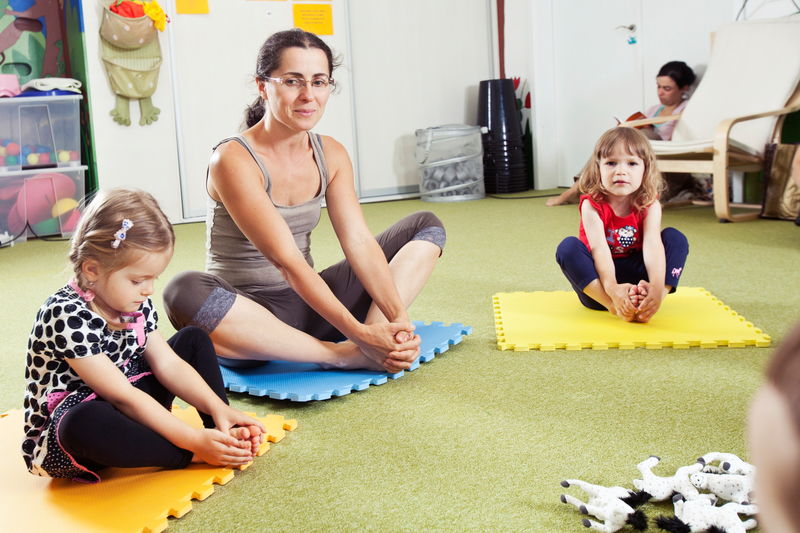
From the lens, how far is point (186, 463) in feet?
4.28

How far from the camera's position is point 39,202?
416 cm

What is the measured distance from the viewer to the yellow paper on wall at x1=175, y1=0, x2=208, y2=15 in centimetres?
445

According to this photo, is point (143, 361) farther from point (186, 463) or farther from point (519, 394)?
point (519, 394)

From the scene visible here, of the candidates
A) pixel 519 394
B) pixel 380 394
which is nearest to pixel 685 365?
pixel 519 394

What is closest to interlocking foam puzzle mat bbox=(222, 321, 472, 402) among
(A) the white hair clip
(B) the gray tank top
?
(B) the gray tank top

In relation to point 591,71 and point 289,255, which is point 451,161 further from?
point 289,255

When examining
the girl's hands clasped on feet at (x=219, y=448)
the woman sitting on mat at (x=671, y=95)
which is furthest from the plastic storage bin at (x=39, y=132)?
the girl's hands clasped on feet at (x=219, y=448)

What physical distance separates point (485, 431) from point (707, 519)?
17.5 inches

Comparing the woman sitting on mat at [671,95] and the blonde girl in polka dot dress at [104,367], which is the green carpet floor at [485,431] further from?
the woman sitting on mat at [671,95]

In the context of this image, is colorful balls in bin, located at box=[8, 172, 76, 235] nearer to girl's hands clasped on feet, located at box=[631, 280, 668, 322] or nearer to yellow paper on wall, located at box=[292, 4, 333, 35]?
yellow paper on wall, located at box=[292, 4, 333, 35]

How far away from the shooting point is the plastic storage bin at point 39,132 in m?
4.02

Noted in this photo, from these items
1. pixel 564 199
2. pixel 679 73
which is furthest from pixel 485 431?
pixel 679 73

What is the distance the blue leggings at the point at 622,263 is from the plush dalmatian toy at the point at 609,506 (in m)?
0.96

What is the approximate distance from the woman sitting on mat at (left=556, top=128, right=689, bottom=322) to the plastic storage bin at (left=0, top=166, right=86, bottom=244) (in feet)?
9.34
